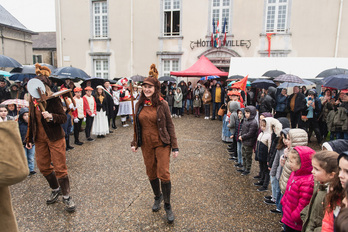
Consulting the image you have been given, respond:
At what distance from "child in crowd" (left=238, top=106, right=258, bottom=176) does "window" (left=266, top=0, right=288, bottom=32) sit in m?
11.7

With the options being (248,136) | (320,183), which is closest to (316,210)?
(320,183)

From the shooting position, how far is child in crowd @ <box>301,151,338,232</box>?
2.21 metres

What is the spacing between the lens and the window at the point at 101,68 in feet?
58.7

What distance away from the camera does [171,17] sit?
16.2 m

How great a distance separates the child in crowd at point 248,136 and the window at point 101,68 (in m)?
14.7

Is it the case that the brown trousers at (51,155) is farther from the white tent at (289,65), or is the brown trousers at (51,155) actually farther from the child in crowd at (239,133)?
the white tent at (289,65)

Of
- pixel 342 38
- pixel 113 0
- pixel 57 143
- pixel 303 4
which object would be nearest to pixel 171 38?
pixel 113 0

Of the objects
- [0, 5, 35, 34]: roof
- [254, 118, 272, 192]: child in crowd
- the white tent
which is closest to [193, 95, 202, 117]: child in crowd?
the white tent

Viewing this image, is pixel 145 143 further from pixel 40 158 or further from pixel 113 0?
pixel 113 0

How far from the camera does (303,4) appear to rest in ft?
45.5

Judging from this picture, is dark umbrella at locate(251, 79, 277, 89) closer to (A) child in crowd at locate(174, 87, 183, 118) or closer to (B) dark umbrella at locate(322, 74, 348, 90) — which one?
(B) dark umbrella at locate(322, 74, 348, 90)

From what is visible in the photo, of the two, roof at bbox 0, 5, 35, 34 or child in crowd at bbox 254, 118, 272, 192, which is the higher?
roof at bbox 0, 5, 35, 34

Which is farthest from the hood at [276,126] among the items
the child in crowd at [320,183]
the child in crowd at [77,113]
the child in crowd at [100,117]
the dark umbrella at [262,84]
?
the dark umbrella at [262,84]

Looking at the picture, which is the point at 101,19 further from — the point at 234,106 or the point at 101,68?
the point at 234,106
